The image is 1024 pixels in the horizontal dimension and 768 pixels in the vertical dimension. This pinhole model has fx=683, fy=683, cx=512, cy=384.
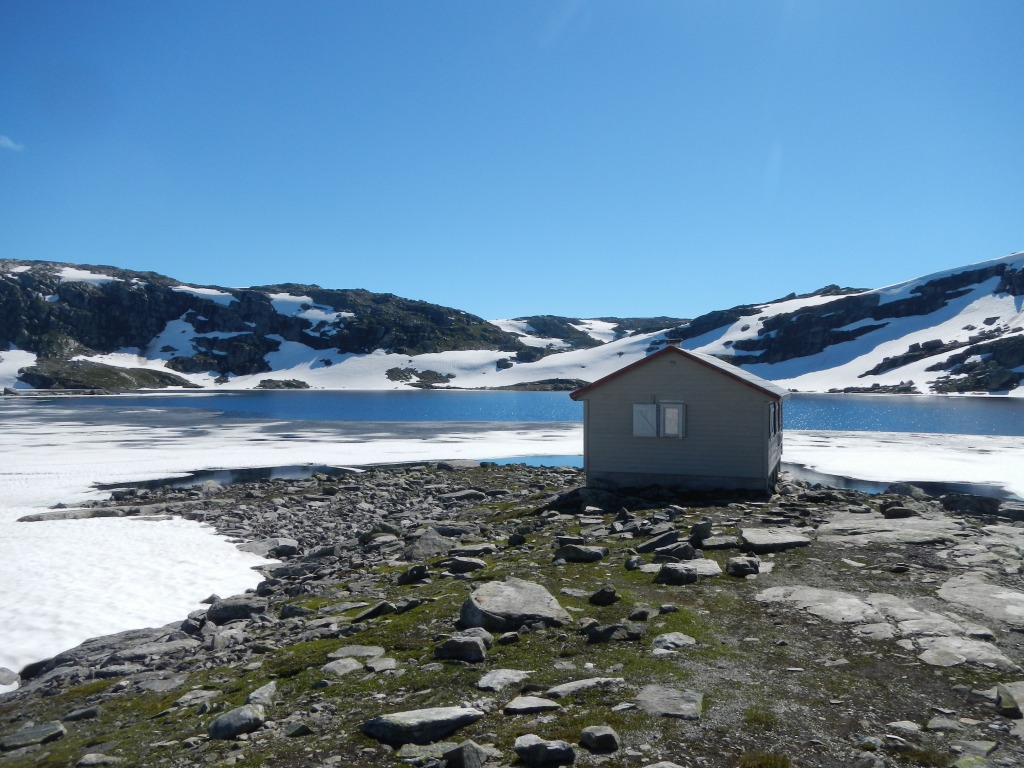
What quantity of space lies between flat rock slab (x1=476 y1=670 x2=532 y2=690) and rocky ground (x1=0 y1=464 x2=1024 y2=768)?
4 centimetres

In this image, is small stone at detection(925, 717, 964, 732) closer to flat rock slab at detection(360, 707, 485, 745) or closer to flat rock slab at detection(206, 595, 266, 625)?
flat rock slab at detection(360, 707, 485, 745)

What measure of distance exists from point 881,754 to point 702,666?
2294 millimetres

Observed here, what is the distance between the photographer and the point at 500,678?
26.0 ft

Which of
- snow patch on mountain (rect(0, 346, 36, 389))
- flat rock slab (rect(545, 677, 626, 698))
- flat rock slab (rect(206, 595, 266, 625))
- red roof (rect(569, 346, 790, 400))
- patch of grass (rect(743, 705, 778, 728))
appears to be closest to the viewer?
patch of grass (rect(743, 705, 778, 728))

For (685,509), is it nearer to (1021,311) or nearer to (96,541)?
(96,541)

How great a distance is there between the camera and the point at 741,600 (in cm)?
1064

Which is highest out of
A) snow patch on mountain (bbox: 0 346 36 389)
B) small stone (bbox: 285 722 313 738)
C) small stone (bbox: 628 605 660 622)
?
snow patch on mountain (bbox: 0 346 36 389)

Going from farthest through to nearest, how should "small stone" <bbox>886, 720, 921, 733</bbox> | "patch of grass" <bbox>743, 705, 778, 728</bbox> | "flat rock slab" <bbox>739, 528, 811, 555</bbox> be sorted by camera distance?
"flat rock slab" <bbox>739, 528, 811, 555</bbox>
"patch of grass" <bbox>743, 705, 778, 728</bbox>
"small stone" <bbox>886, 720, 921, 733</bbox>

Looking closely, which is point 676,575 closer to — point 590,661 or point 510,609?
point 510,609

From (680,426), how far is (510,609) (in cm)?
1418

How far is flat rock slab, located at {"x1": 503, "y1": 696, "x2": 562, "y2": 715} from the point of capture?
707 centimetres

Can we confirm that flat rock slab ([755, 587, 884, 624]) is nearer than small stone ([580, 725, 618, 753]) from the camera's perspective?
No

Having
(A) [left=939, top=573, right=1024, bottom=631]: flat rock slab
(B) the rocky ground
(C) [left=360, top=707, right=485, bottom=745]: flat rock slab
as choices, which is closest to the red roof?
(B) the rocky ground

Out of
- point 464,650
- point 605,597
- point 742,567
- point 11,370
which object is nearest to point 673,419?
point 742,567
